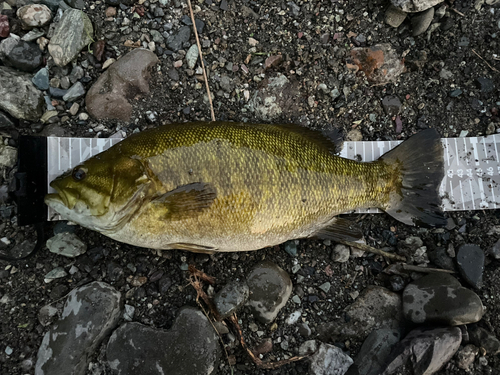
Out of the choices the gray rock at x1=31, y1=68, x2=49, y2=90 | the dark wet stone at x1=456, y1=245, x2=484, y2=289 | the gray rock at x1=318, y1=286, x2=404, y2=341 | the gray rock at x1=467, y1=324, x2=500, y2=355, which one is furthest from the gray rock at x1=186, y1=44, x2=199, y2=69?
the gray rock at x1=467, y1=324, x2=500, y2=355

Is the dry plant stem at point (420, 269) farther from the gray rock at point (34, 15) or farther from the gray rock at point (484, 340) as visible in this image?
the gray rock at point (34, 15)

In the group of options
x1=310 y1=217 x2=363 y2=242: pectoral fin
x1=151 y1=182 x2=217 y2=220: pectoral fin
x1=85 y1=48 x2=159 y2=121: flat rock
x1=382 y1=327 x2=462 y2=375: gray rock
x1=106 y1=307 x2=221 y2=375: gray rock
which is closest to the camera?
x1=151 y1=182 x2=217 y2=220: pectoral fin

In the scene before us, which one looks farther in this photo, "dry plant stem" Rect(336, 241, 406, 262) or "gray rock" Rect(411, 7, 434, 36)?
"gray rock" Rect(411, 7, 434, 36)

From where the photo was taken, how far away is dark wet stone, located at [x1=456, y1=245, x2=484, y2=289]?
3.04 m

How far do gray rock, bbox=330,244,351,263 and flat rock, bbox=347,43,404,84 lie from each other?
1.83 m

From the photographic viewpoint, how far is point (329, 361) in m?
2.87

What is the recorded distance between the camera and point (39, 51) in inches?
120

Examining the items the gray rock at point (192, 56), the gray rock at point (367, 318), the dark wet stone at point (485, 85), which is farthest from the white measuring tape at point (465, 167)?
the gray rock at point (192, 56)

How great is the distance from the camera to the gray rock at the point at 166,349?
2.58 metres

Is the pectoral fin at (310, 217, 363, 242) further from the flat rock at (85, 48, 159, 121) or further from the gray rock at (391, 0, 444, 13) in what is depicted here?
the gray rock at (391, 0, 444, 13)

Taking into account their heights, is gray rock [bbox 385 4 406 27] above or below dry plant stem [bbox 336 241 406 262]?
above

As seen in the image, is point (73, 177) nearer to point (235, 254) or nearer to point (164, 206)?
point (164, 206)

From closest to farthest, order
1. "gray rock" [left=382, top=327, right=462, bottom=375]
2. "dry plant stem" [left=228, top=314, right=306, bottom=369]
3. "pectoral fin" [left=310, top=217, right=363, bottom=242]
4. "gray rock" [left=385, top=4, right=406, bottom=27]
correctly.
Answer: "gray rock" [left=382, top=327, right=462, bottom=375] < "dry plant stem" [left=228, top=314, right=306, bottom=369] < "pectoral fin" [left=310, top=217, right=363, bottom=242] < "gray rock" [left=385, top=4, right=406, bottom=27]

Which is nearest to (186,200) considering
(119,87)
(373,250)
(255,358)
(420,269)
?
(119,87)
